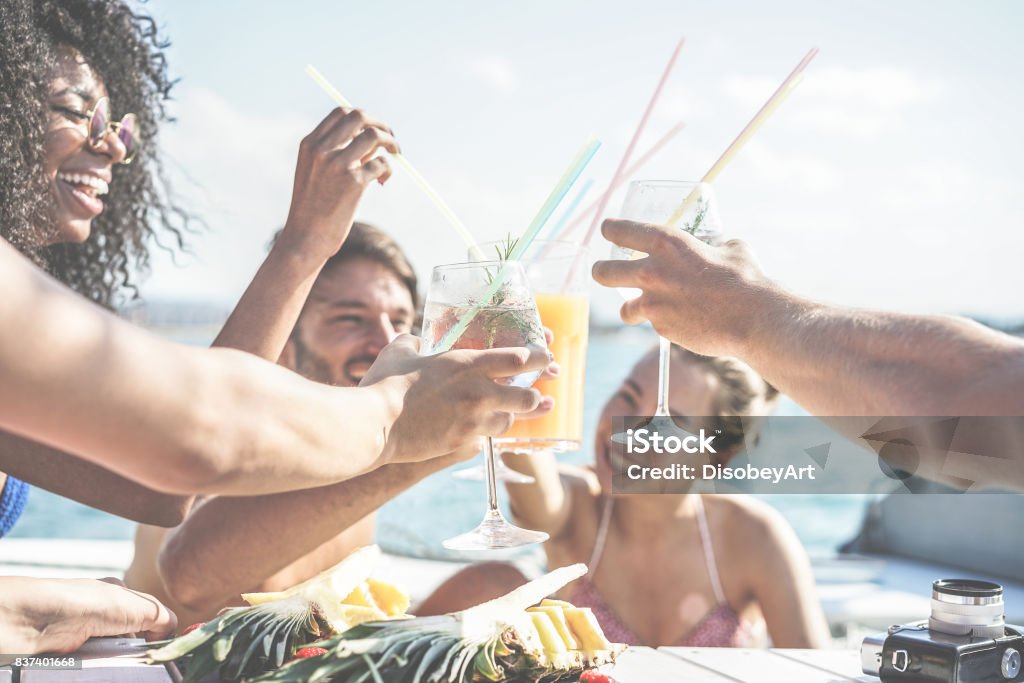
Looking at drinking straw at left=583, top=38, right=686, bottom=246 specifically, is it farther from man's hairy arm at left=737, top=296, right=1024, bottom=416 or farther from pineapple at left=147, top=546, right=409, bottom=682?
pineapple at left=147, top=546, right=409, bottom=682

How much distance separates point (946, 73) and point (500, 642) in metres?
54.1

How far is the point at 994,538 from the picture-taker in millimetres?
10680

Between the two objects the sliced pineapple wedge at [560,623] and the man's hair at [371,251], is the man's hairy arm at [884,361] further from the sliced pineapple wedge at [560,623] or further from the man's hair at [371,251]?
the man's hair at [371,251]

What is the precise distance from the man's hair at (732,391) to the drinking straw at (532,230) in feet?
6.65

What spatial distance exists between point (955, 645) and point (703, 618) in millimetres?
2038

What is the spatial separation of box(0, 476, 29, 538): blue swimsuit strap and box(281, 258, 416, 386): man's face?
90cm

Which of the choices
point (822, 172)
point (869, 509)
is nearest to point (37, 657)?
point (869, 509)

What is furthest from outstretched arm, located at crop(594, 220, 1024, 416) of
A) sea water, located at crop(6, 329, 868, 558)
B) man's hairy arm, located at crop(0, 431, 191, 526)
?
sea water, located at crop(6, 329, 868, 558)

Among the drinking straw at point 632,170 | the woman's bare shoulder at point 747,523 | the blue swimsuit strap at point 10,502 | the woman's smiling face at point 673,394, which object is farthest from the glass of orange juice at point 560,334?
the woman's bare shoulder at point 747,523

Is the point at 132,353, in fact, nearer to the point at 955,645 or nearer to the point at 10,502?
the point at 955,645

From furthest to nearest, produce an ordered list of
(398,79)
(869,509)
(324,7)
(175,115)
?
(398,79) < (324,7) < (869,509) < (175,115)

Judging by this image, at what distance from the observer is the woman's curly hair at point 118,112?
98.6 inches

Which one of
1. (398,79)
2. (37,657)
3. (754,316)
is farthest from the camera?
(398,79)

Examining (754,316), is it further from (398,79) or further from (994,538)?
(398,79)
